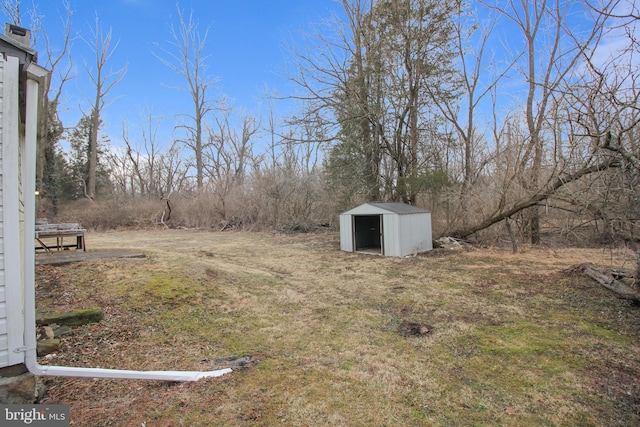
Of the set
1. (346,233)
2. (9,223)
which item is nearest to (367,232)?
(346,233)

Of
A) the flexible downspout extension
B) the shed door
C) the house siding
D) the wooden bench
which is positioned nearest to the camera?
the house siding

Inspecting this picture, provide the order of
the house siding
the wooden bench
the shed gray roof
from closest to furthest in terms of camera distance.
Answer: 1. the house siding
2. the wooden bench
3. the shed gray roof

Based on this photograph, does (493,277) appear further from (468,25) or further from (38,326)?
(468,25)

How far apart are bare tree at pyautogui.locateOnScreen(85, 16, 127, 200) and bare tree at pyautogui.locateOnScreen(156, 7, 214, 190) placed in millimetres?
3197

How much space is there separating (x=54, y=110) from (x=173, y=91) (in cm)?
740

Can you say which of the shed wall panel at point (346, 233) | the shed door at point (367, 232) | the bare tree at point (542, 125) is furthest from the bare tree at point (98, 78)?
the bare tree at point (542, 125)

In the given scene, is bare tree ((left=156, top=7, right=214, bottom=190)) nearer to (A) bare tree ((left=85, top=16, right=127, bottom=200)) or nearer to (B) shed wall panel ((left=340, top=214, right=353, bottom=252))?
(A) bare tree ((left=85, top=16, right=127, bottom=200))

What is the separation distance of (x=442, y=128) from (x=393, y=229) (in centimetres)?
540

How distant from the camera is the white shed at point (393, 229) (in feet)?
27.8

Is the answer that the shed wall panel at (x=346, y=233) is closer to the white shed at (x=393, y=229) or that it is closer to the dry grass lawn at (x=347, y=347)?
the white shed at (x=393, y=229)

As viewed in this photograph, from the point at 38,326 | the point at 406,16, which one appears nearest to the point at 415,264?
the point at 38,326

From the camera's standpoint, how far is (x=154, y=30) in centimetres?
2059

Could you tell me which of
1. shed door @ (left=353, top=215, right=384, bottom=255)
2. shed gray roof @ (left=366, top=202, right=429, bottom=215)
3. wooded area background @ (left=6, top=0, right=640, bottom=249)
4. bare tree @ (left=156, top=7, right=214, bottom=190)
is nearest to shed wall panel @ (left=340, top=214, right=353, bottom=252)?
shed door @ (left=353, top=215, right=384, bottom=255)

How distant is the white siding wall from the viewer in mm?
2180
